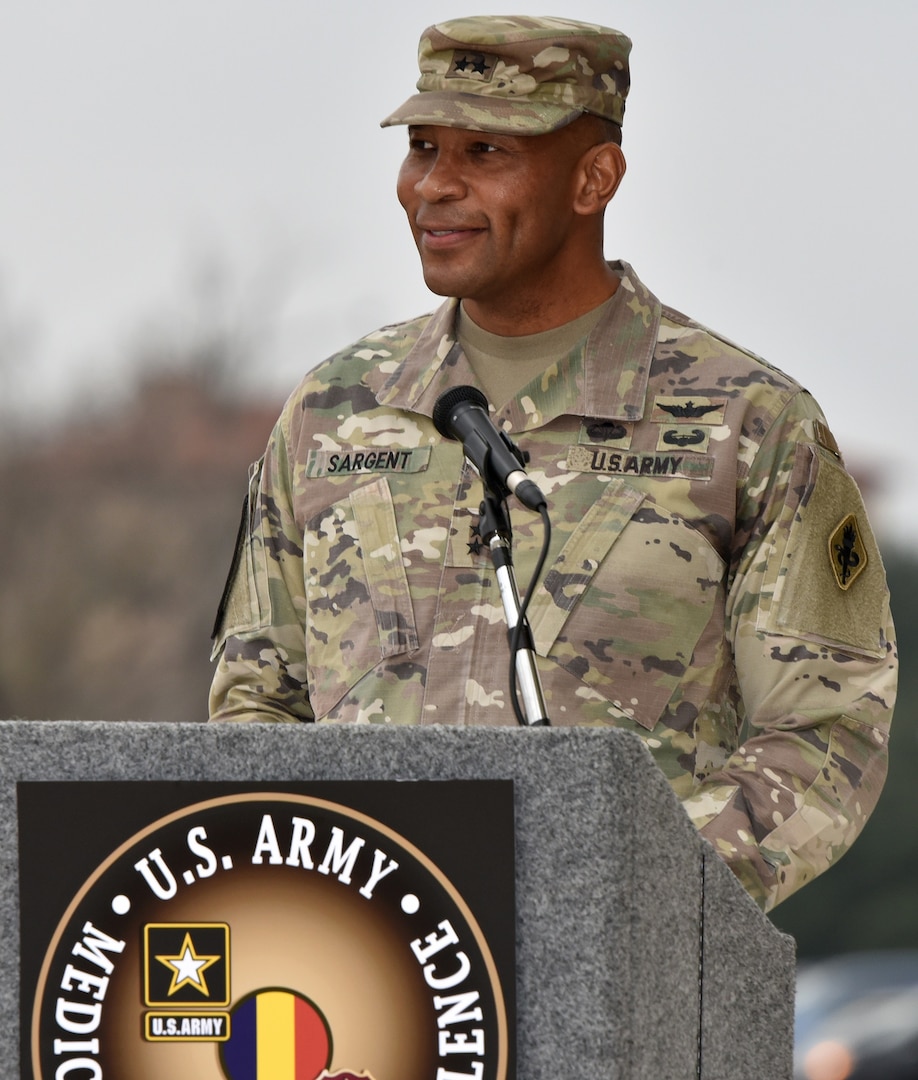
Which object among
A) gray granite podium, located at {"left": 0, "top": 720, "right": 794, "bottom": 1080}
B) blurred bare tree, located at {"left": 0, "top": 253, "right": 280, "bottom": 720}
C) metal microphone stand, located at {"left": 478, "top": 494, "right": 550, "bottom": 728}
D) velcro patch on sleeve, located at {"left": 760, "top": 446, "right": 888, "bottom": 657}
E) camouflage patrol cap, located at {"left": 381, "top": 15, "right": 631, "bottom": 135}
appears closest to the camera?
gray granite podium, located at {"left": 0, "top": 720, "right": 794, "bottom": 1080}

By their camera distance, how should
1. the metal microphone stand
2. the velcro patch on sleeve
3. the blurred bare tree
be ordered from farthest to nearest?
the blurred bare tree → the velcro patch on sleeve → the metal microphone stand

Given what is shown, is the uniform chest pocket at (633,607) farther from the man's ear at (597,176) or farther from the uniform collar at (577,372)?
the man's ear at (597,176)

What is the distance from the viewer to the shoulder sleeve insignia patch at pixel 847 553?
211cm

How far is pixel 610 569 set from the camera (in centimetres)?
216

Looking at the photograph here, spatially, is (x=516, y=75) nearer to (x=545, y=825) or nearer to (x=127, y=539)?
(x=545, y=825)

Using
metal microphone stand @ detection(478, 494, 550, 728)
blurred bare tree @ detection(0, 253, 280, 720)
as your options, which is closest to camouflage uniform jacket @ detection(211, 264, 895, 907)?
metal microphone stand @ detection(478, 494, 550, 728)

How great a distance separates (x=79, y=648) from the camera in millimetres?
9367

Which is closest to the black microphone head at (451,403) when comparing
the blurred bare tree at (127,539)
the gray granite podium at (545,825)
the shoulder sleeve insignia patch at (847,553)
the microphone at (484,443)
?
the microphone at (484,443)

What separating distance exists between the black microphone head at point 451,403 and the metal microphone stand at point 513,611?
9 cm

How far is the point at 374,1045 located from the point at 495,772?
190mm

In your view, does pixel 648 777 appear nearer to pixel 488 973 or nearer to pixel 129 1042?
pixel 488 973

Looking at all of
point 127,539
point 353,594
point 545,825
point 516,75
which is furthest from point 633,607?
point 127,539

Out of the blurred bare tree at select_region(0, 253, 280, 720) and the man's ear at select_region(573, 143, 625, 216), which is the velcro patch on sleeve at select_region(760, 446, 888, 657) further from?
the blurred bare tree at select_region(0, 253, 280, 720)

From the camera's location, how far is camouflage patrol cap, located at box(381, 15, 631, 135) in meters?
2.17
